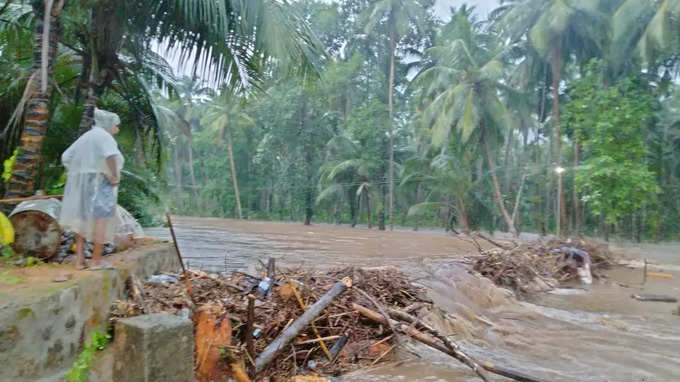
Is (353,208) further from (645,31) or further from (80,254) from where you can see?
(80,254)

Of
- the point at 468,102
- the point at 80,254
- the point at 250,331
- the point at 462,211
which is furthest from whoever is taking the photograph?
the point at 462,211

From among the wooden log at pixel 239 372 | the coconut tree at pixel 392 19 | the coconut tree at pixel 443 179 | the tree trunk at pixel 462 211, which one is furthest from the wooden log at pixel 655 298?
the coconut tree at pixel 392 19

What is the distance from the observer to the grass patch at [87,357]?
3055 millimetres

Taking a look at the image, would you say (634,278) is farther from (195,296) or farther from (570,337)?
(195,296)

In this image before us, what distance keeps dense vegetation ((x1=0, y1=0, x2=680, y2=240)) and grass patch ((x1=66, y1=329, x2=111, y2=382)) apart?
3.23m

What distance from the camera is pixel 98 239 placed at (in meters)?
4.01

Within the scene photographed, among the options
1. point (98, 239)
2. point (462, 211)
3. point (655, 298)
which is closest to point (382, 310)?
point (98, 239)

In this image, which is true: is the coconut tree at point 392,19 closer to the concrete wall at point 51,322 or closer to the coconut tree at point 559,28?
the coconut tree at point 559,28

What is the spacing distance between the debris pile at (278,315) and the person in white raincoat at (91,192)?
1.78 feet

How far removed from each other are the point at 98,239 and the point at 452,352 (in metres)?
3.35

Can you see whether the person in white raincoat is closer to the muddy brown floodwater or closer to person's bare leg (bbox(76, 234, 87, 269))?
person's bare leg (bbox(76, 234, 87, 269))

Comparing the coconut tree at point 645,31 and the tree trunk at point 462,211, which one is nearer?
the coconut tree at point 645,31

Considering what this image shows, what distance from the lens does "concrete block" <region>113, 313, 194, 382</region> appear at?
2.72m

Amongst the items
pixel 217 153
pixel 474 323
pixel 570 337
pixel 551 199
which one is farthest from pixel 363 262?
pixel 217 153
